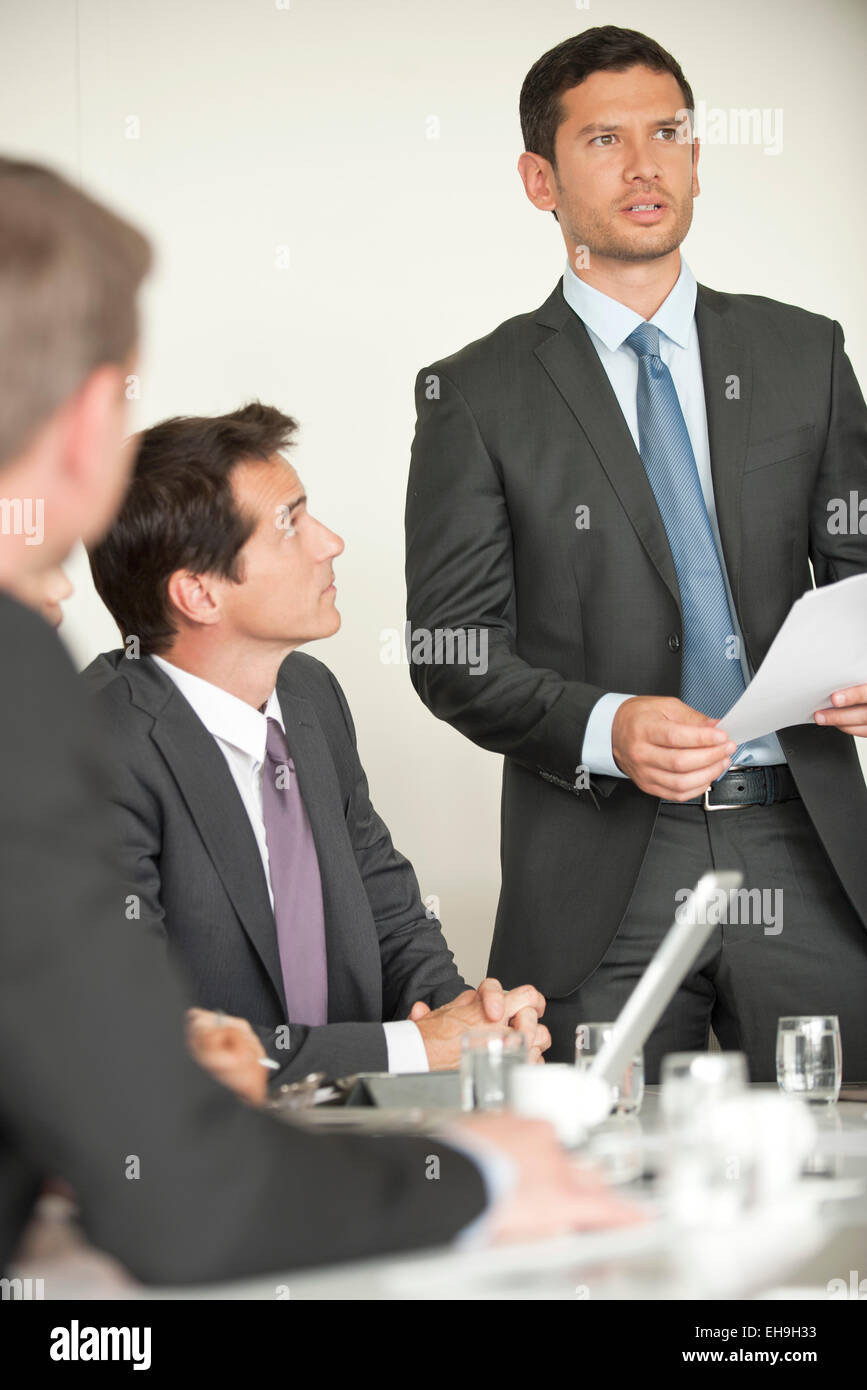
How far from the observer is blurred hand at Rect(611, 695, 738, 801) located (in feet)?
7.60

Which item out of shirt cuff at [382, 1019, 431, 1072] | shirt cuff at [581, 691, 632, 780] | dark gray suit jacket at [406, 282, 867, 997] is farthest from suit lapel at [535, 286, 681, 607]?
shirt cuff at [382, 1019, 431, 1072]

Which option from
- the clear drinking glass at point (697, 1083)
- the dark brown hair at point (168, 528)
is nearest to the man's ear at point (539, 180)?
the dark brown hair at point (168, 528)

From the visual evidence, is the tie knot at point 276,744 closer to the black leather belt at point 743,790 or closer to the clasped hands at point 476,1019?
the clasped hands at point 476,1019

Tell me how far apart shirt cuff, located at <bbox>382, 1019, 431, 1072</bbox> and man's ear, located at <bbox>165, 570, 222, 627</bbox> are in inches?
31.6

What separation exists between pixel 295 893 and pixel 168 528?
26.0 inches

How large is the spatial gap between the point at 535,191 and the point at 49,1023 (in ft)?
7.91

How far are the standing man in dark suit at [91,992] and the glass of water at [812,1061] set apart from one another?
85 cm

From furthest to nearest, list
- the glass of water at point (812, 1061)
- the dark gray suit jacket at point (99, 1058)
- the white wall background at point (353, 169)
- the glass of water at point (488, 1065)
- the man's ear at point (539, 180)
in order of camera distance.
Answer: the white wall background at point (353, 169)
the man's ear at point (539, 180)
the glass of water at point (812, 1061)
the glass of water at point (488, 1065)
the dark gray suit jacket at point (99, 1058)

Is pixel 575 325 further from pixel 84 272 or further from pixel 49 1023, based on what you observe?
pixel 49 1023

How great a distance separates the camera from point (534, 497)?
2.79 meters

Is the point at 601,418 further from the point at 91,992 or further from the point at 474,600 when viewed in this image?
the point at 91,992

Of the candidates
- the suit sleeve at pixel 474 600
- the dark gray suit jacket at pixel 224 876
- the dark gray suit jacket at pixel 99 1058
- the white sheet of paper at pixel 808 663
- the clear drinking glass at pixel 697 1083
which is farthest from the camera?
the suit sleeve at pixel 474 600

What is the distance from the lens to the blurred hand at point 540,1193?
113 centimetres

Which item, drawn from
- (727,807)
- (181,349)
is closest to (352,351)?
(181,349)
